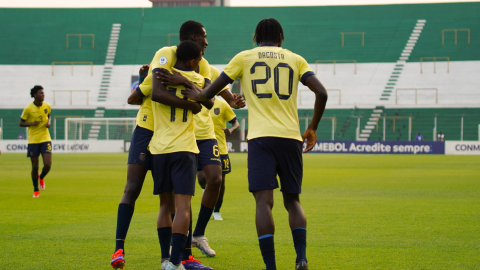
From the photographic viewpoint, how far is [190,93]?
186 inches

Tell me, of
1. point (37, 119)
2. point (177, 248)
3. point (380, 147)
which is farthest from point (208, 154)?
point (380, 147)

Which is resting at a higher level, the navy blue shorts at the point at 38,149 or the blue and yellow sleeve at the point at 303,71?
the blue and yellow sleeve at the point at 303,71

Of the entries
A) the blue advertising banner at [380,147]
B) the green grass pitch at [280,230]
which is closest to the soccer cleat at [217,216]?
the green grass pitch at [280,230]

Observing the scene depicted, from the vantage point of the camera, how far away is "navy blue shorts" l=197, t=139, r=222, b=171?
6027 millimetres

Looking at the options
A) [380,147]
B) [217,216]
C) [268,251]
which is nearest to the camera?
[268,251]

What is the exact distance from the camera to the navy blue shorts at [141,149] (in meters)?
5.08

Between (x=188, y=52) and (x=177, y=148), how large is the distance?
85 cm

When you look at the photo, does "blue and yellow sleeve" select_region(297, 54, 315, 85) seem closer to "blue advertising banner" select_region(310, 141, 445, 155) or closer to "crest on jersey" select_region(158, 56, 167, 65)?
"crest on jersey" select_region(158, 56, 167, 65)

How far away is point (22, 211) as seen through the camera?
8961 mm

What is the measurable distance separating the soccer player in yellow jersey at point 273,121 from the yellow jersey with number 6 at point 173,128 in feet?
1.25

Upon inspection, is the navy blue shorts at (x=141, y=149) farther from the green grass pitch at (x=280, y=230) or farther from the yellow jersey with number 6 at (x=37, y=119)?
the yellow jersey with number 6 at (x=37, y=119)

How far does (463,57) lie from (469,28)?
3695 mm

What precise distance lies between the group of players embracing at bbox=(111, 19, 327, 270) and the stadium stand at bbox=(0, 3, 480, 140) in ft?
120

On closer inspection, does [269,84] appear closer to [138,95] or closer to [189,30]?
[189,30]
